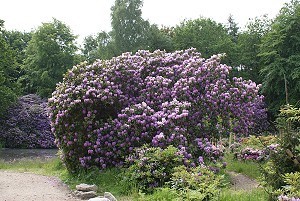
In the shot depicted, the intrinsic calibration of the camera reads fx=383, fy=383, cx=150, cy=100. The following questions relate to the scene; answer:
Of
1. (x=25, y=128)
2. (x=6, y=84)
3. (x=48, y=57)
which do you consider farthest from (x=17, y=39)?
(x=25, y=128)

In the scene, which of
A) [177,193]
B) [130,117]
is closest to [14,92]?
[130,117]

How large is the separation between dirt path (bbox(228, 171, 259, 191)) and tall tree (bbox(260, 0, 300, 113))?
A: 14.9 m

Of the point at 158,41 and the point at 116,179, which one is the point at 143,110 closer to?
the point at 116,179

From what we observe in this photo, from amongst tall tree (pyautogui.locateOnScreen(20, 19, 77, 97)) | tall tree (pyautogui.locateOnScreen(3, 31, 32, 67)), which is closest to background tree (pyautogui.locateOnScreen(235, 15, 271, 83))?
tall tree (pyautogui.locateOnScreen(20, 19, 77, 97))

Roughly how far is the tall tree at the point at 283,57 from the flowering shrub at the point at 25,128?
556 inches

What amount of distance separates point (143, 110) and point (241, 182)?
287cm

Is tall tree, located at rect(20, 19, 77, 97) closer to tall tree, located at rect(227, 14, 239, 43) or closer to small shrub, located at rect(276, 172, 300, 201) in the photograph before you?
tall tree, located at rect(227, 14, 239, 43)

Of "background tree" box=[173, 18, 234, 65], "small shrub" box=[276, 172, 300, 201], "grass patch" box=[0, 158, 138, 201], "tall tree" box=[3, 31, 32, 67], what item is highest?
"tall tree" box=[3, 31, 32, 67]

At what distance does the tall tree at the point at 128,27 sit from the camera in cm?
3275

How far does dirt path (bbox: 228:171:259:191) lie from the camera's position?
27.4 ft

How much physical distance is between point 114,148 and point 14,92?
15.6m

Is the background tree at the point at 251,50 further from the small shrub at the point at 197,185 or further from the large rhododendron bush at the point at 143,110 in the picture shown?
the small shrub at the point at 197,185

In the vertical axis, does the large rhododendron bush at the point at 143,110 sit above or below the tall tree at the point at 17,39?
below

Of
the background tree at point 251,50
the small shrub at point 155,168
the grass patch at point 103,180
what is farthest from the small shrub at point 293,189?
the background tree at point 251,50
